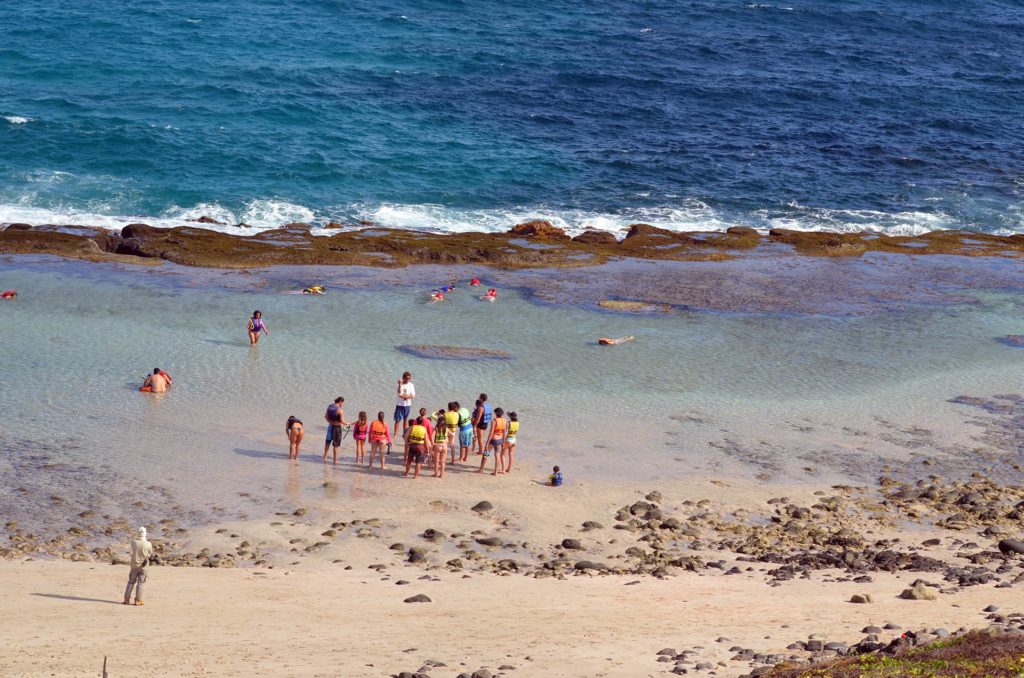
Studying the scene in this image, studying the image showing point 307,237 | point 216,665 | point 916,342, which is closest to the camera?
point 216,665

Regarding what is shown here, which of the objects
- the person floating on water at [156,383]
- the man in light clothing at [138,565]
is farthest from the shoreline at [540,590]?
the person floating on water at [156,383]

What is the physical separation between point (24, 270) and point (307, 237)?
986 centimetres

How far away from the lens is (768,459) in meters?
24.7

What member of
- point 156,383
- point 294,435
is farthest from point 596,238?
point 294,435

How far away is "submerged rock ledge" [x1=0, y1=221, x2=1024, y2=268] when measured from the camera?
128 feet

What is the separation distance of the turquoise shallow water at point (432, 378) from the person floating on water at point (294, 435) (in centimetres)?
28

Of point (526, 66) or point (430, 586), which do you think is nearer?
point (430, 586)

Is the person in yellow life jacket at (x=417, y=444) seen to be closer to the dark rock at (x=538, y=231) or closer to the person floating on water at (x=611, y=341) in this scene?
the person floating on water at (x=611, y=341)

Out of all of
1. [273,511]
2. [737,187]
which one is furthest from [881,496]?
[737,187]

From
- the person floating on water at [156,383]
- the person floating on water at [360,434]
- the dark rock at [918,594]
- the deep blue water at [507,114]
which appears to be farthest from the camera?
the deep blue water at [507,114]

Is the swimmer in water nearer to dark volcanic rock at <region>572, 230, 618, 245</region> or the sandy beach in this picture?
the sandy beach

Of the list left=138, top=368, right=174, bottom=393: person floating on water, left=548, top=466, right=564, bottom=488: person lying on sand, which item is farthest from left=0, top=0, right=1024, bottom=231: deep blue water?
left=548, top=466, right=564, bottom=488: person lying on sand

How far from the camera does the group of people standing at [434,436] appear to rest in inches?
910

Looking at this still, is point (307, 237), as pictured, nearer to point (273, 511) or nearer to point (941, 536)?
point (273, 511)
